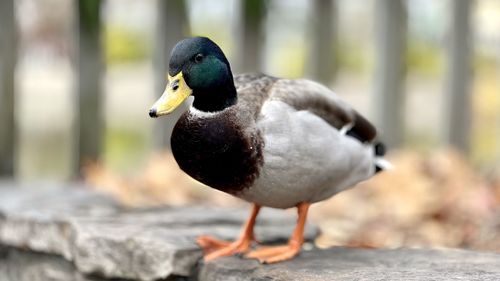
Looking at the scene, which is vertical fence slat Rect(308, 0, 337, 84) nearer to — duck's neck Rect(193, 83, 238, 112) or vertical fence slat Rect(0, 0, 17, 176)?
vertical fence slat Rect(0, 0, 17, 176)

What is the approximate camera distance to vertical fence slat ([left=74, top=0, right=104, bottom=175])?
4418mm

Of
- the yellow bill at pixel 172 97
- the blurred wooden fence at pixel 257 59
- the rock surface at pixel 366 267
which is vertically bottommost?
the rock surface at pixel 366 267

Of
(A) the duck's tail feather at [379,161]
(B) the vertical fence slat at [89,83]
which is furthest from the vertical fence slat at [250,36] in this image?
(A) the duck's tail feather at [379,161]

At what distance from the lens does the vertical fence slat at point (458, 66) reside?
5.21 m

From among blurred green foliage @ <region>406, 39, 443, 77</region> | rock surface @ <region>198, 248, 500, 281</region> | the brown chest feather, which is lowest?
rock surface @ <region>198, 248, 500, 281</region>

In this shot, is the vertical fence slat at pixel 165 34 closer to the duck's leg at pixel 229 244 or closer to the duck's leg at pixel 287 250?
the duck's leg at pixel 229 244

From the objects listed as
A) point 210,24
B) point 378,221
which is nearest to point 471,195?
point 378,221

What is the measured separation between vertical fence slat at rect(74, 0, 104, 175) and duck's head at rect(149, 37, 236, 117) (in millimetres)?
2184

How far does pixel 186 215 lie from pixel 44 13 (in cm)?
657

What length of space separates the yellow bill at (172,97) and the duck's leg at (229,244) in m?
0.57

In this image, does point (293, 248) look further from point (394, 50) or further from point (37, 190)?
point (394, 50)

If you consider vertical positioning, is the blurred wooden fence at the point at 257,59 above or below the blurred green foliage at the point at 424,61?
below

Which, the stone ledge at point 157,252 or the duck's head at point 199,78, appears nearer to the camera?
the duck's head at point 199,78

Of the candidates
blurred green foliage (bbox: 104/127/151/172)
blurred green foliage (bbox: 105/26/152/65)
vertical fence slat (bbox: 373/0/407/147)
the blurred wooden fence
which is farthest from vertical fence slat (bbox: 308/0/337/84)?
blurred green foliage (bbox: 105/26/152/65)
